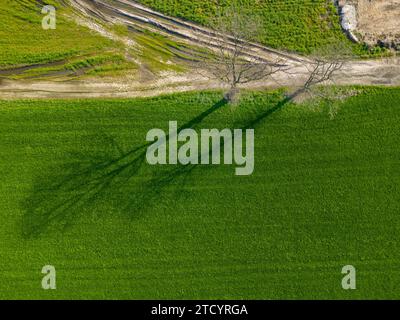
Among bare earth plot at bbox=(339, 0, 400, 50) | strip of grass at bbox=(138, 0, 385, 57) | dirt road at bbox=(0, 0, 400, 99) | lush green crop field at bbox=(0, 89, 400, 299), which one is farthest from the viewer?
strip of grass at bbox=(138, 0, 385, 57)

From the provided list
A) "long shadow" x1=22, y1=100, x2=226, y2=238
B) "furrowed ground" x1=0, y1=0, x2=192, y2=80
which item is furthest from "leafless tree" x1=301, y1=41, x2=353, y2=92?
"furrowed ground" x1=0, y1=0, x2=192, y2=80

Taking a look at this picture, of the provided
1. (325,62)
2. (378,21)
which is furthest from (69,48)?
(378,21)

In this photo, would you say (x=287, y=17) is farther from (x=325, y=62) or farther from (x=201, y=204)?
(x=201, y=204)

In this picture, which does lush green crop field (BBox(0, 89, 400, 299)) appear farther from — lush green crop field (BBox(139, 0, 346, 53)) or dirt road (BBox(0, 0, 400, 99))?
lush green crop field (BBox(139, 0, 346, 53))

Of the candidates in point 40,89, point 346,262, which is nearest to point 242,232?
point 346,262

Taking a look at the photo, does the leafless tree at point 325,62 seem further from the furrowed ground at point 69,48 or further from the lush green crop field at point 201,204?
the furrowed ground at point 69,48

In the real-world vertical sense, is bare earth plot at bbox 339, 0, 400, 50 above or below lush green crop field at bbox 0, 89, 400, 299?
above
